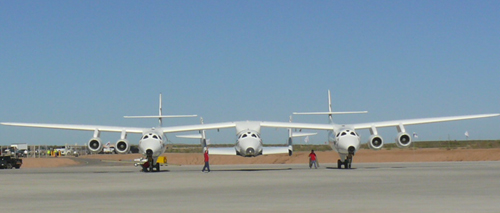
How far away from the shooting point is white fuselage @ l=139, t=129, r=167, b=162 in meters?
39.6

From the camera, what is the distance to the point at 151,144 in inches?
1561

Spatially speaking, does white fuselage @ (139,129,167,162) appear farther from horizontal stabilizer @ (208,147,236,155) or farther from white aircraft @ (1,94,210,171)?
horizontal stabilizer @ (208,147,236,155)

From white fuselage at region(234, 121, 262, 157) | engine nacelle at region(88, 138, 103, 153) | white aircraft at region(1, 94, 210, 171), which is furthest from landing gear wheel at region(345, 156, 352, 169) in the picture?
engine nacelle at region(88, 138, 103, 153)

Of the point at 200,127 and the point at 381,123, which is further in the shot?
the point at 381,123

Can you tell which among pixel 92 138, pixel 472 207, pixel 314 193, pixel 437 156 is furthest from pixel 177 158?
pixel 472 207

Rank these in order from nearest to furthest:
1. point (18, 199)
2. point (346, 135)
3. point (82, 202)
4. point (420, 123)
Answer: point (82, 202) < point (18, 199) < point (346, 135) < point (420, 123)

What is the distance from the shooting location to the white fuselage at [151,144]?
39.6 metres

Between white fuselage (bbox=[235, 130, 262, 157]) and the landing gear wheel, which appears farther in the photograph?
the landing gear wheel

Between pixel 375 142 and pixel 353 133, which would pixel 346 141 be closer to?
pixel 353 133

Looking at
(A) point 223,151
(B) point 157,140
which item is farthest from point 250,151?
(B) point 157,140

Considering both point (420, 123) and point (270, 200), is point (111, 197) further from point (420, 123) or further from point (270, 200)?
point (420, 123)

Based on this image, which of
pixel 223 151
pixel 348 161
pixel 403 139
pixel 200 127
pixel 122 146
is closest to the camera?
pixel 122 146

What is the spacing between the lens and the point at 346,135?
4025cm

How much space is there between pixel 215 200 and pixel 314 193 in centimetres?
352
